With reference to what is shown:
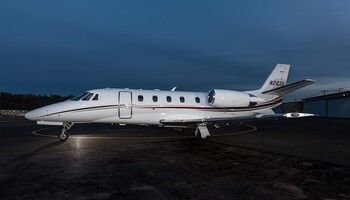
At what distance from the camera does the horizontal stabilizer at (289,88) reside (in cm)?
1420

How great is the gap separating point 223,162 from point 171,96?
7.75 m

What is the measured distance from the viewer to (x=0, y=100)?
9719 cm

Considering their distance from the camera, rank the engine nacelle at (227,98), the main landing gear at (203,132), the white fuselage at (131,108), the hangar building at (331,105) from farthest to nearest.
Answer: the hangar building at (331,105) → the engine nacelle at (227,98) → the main landing gear at (203,132) → the white fuselage at (131,108)

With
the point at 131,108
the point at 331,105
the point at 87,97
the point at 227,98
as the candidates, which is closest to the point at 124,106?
the point at 131,108

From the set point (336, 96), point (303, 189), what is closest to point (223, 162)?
point (303, 189)

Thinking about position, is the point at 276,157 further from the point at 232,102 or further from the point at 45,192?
the point at 45,192

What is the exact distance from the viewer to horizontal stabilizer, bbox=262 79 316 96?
559 inches

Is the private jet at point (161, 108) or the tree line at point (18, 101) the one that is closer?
the private jet at point (161, 108)

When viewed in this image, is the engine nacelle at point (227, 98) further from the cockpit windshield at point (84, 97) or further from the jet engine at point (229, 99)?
the cockpit windshield at point (84, 97)

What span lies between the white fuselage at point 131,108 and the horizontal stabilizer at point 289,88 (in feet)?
7.53

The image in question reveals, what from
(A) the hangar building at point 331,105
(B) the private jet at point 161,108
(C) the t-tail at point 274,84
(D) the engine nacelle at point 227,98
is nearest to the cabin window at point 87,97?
(B) the private jet at point 161,108

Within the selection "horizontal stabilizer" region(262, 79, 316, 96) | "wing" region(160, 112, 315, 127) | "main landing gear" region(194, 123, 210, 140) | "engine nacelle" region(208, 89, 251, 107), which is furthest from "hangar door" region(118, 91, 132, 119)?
"horizontal stabilizer" region(262, 79, 316, 96)

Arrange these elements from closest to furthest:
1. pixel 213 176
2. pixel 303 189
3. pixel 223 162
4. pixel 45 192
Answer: pixel 45 192
pixel 303 189
pixel 213 176
pixel 223 162

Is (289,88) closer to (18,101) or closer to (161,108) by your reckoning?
(161,108)
